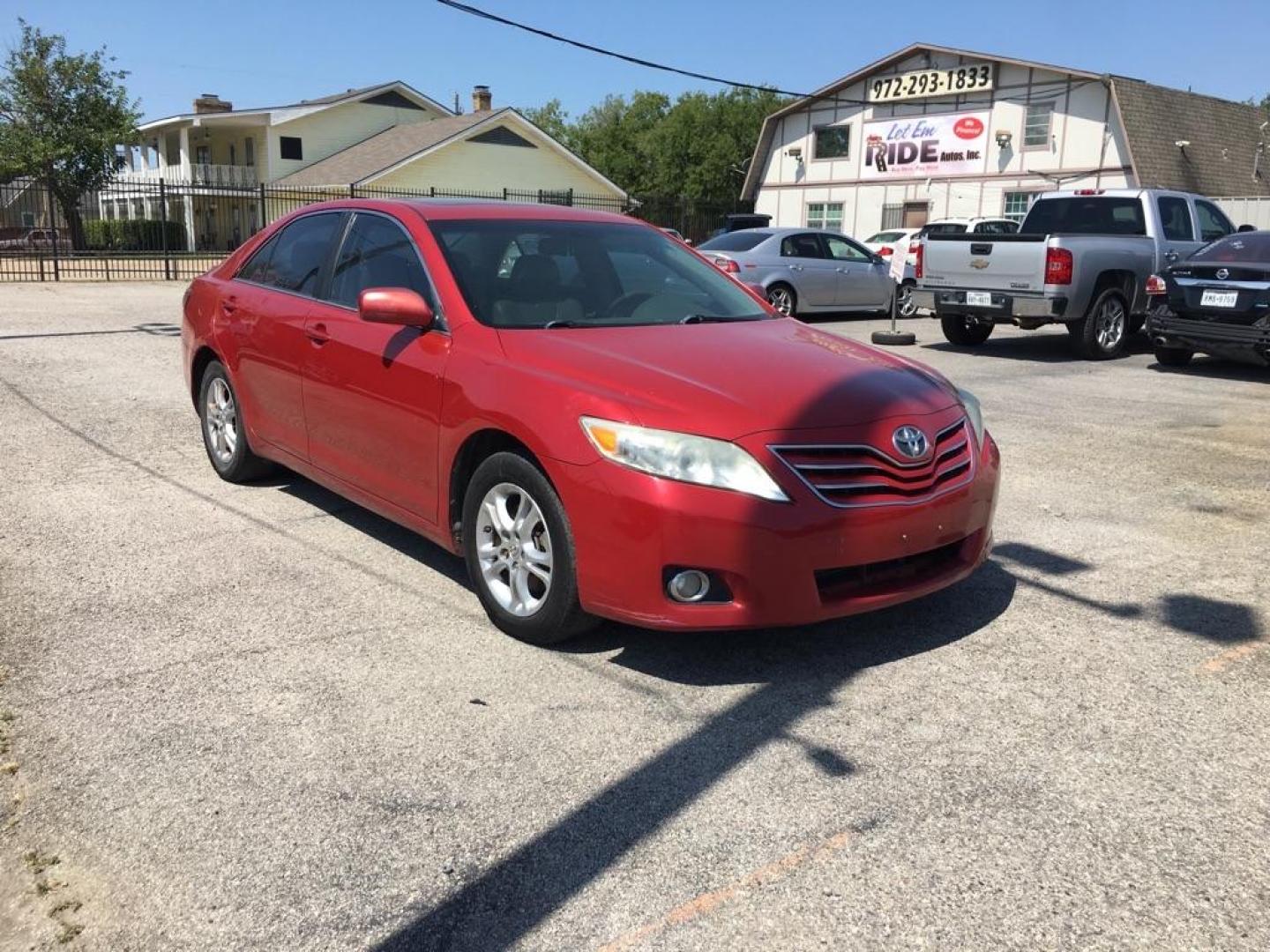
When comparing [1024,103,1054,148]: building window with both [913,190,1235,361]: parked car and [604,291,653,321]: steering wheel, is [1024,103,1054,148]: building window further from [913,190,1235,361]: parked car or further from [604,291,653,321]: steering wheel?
[604,291,653,321]: steering wheel

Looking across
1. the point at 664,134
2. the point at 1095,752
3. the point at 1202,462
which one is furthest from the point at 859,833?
the point at 664,134

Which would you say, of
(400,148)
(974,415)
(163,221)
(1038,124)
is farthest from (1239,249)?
(400,148)

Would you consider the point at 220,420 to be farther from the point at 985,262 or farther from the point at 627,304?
the point at 985,262

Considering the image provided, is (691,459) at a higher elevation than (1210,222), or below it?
below

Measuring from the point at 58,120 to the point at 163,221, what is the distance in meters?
17.2

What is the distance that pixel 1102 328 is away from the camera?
1249 cm

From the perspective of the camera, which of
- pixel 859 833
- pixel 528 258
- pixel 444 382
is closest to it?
pixel 859 833

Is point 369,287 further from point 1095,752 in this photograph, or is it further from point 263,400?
point 1095,752

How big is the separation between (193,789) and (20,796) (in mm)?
450

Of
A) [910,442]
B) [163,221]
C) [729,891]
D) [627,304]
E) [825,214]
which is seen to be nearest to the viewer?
[729,891]

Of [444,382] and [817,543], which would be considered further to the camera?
[444,382]

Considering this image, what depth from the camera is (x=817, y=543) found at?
338cm

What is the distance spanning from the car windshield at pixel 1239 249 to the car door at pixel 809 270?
5959 mm

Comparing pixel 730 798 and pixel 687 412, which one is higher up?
pixel 687 412
